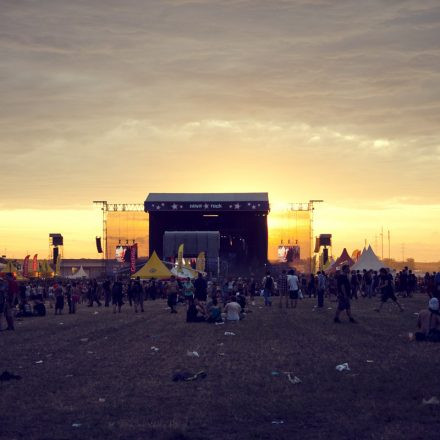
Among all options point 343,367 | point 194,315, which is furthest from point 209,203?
point 343,367

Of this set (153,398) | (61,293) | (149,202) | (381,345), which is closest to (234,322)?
(381,345)

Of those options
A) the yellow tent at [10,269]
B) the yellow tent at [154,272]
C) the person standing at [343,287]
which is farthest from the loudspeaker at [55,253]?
the person standing at [343,287]

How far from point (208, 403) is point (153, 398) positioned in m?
1.00

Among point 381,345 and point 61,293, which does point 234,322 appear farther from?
Answer: point 61,293

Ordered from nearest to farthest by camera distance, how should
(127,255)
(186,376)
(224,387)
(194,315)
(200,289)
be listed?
(224,387) < (186,376) < (194,315) < (200,289) < (127,255)

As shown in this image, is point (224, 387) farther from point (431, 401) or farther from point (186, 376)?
point (431, 401)

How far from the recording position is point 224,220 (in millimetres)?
87188

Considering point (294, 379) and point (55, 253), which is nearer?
point (294, 379)

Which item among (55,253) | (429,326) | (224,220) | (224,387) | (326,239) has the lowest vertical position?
(224,387)

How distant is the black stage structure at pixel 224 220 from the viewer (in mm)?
84312

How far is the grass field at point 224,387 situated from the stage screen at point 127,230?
204ft

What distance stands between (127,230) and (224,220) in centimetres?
1011

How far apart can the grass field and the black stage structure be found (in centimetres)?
5845

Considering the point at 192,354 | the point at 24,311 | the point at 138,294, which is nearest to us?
the point at 192,354
